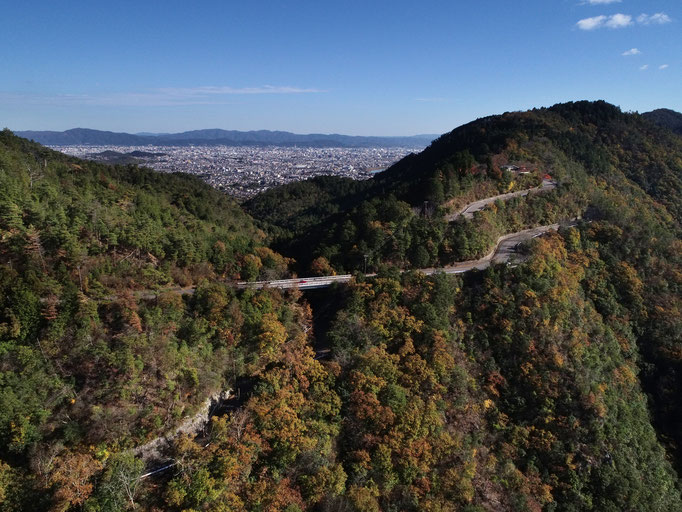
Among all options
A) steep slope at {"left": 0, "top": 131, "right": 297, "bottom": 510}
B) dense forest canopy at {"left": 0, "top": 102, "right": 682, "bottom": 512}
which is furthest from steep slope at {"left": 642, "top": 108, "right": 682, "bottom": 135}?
steep slope at {"left": 0, "top": 131, "right": 297, "bottom": 510}

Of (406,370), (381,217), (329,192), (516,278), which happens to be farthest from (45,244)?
(329,192)

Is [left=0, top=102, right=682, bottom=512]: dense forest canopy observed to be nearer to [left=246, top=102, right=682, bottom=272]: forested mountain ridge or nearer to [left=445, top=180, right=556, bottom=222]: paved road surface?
[left=246, top=102, right=682, bottom=272]: forested mountain ridge

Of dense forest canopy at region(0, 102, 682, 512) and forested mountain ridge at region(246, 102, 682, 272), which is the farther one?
forested mountain ridge at region(246, 102, 682, 272)

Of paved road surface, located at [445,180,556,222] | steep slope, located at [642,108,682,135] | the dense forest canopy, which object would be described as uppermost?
steep slope, located at [642,108,682,135]

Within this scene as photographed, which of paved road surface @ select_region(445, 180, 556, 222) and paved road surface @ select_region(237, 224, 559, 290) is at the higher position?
paved road surface @ select_region(445, 180, 556, 222)

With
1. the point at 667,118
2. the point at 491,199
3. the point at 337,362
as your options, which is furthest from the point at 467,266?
the point at 667,118

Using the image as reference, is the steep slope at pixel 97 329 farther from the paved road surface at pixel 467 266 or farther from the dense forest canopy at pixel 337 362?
the paved road surface at pixel 467 266

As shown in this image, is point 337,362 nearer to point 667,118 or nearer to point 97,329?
point 97,329
